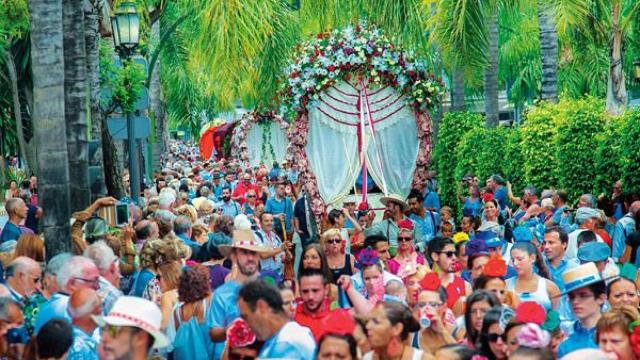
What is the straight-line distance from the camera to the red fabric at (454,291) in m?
11.1

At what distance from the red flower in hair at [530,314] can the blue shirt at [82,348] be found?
8.34 ft

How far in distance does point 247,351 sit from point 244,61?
1709 cm

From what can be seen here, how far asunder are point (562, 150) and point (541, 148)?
1.40 meters

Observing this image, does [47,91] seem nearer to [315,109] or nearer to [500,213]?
[500,213]

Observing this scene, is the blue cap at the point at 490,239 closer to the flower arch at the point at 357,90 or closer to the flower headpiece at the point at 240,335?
the flower headpiece at the point at 240,335

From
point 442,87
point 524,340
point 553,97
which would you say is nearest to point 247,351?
point 524,340

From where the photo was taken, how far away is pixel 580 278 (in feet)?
31.4

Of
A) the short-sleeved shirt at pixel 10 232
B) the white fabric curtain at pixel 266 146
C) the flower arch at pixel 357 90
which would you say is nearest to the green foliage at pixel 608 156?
the flower arch at pixel 357 90

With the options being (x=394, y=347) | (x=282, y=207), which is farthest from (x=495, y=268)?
(x=282, y=207)

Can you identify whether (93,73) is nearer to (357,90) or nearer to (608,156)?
(357,90)

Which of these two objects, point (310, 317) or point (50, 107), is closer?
point (310, 317)

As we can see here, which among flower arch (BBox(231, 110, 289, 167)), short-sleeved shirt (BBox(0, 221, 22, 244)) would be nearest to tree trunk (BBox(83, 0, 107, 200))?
short-sleeved shirt (BBox(0, 221, 22, 244))

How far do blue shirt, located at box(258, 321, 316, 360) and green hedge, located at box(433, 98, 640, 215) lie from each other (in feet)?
34.9

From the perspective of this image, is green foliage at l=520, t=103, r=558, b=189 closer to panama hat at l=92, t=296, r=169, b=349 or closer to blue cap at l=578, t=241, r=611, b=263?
blue cap at l=578, t=241, r=611, b=263
